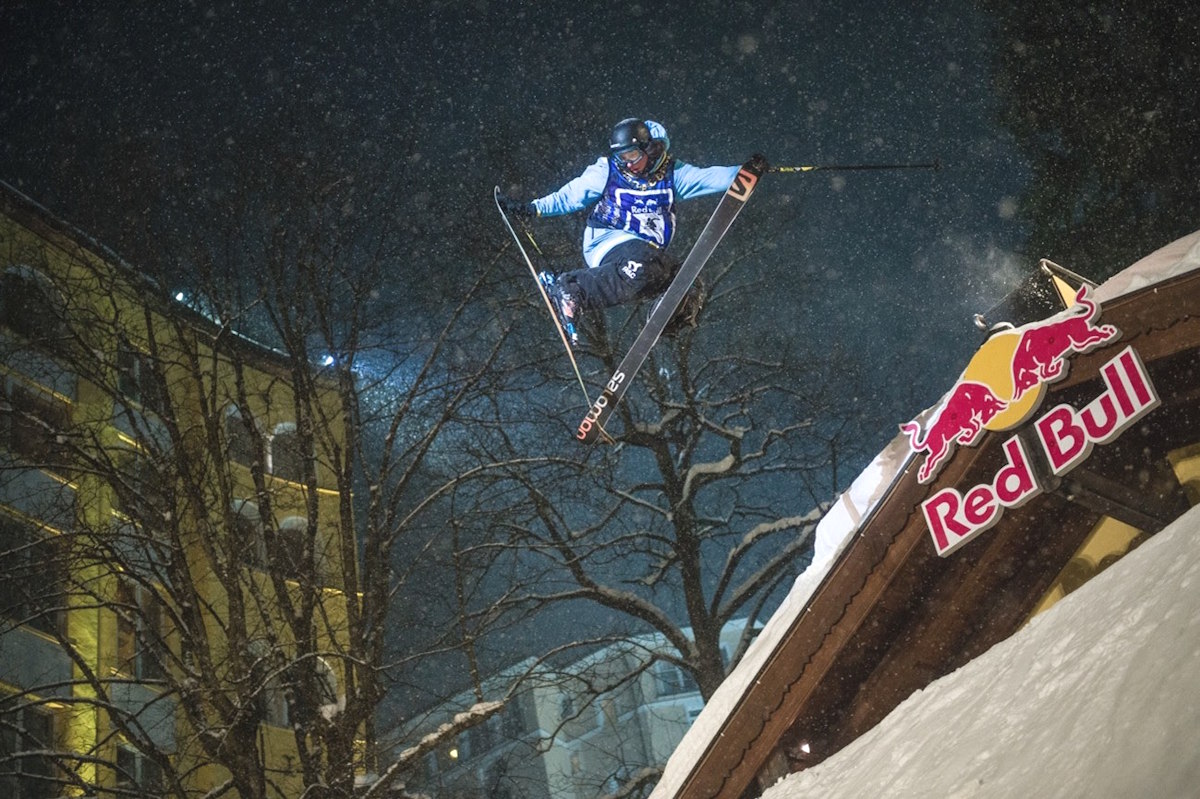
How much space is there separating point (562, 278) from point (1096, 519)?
4722 millimetres

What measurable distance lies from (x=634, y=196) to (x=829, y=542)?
3134 mm

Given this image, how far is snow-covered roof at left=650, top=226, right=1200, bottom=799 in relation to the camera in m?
7.00

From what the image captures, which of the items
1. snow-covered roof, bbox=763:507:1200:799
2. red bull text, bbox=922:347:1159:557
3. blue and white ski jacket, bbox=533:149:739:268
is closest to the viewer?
snow-covered roof, bbox=763:507:1200:799

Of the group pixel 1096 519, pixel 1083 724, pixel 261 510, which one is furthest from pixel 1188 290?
pixel 261 510

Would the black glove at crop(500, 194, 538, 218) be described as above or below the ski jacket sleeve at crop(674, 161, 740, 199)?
above

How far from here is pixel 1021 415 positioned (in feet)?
22.2

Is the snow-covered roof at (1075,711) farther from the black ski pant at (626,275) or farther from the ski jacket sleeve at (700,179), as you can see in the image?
the ski jacket sleeve at (700,179)

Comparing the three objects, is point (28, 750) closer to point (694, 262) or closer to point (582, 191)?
point (582, 191)

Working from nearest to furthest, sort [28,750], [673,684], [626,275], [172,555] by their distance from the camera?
1. [626,275]
2. [172,555]
3. [28,750]
4. [673,684]

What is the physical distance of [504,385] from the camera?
13.0 metres

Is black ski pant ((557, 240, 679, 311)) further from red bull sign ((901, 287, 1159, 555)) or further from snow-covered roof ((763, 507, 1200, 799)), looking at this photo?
snow-covered roof ((763, 507, 1200, 799))

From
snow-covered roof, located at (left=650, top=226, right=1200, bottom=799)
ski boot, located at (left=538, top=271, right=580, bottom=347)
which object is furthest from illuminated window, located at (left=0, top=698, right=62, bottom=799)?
snow-covered roof, located at (left=650, top=226, right=1200, bottom=799)

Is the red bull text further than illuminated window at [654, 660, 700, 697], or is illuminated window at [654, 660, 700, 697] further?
illuminated window at [654, 660, 700, 697]

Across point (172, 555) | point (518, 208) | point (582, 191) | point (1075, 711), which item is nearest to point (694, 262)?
point (582, 191)
